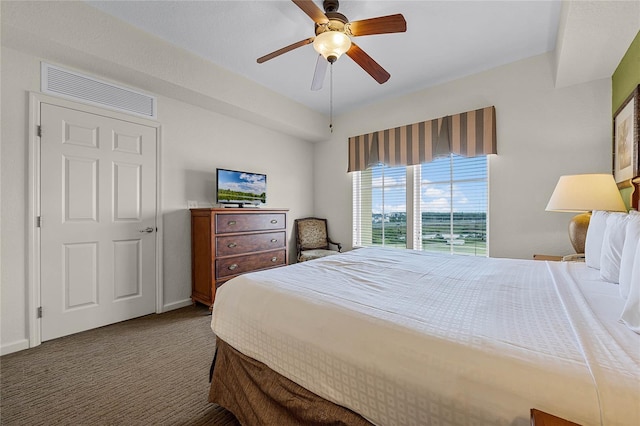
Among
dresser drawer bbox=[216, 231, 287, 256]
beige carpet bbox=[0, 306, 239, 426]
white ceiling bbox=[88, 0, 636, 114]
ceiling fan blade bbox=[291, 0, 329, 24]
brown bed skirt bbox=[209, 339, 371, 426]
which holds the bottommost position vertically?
beige carpet bbox=[0, 306, 239, 426]

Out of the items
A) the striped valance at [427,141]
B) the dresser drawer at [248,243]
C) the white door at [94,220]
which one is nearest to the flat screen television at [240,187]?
the dresser drawer at [248,243]

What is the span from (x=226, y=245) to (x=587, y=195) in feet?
11.6

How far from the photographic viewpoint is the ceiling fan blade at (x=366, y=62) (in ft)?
7.09

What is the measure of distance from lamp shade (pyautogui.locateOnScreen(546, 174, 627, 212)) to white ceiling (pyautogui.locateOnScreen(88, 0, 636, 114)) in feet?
4.88

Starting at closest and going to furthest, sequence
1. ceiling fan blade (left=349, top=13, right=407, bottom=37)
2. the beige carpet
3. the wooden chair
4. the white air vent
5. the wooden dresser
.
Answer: the beige carpet, ceiling fan blade (left=349, top=13, right=407, bottom=37), the white air vent, the wooden dresser, the wooden chair

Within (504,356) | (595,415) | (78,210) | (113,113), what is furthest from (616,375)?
(113,113)

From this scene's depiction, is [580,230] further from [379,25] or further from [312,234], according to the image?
[312,234]

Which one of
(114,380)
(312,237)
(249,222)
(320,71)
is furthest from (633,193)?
(114,380)

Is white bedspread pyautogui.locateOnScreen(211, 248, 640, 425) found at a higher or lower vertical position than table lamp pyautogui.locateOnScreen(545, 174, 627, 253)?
lower

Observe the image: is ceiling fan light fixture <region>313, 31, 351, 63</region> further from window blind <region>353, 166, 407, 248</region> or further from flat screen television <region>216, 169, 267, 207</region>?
window blind <region>353, 166, 407, 248</region>

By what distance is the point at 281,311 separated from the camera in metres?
1.22

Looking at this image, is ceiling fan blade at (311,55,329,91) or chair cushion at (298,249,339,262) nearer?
ceiling fan blade at (311,55,329,91)

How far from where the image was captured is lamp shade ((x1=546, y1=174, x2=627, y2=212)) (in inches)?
82.6

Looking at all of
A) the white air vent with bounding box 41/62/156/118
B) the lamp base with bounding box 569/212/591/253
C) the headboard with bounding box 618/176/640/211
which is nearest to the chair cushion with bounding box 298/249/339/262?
the white air vent with bounding box 41/62/156/118
